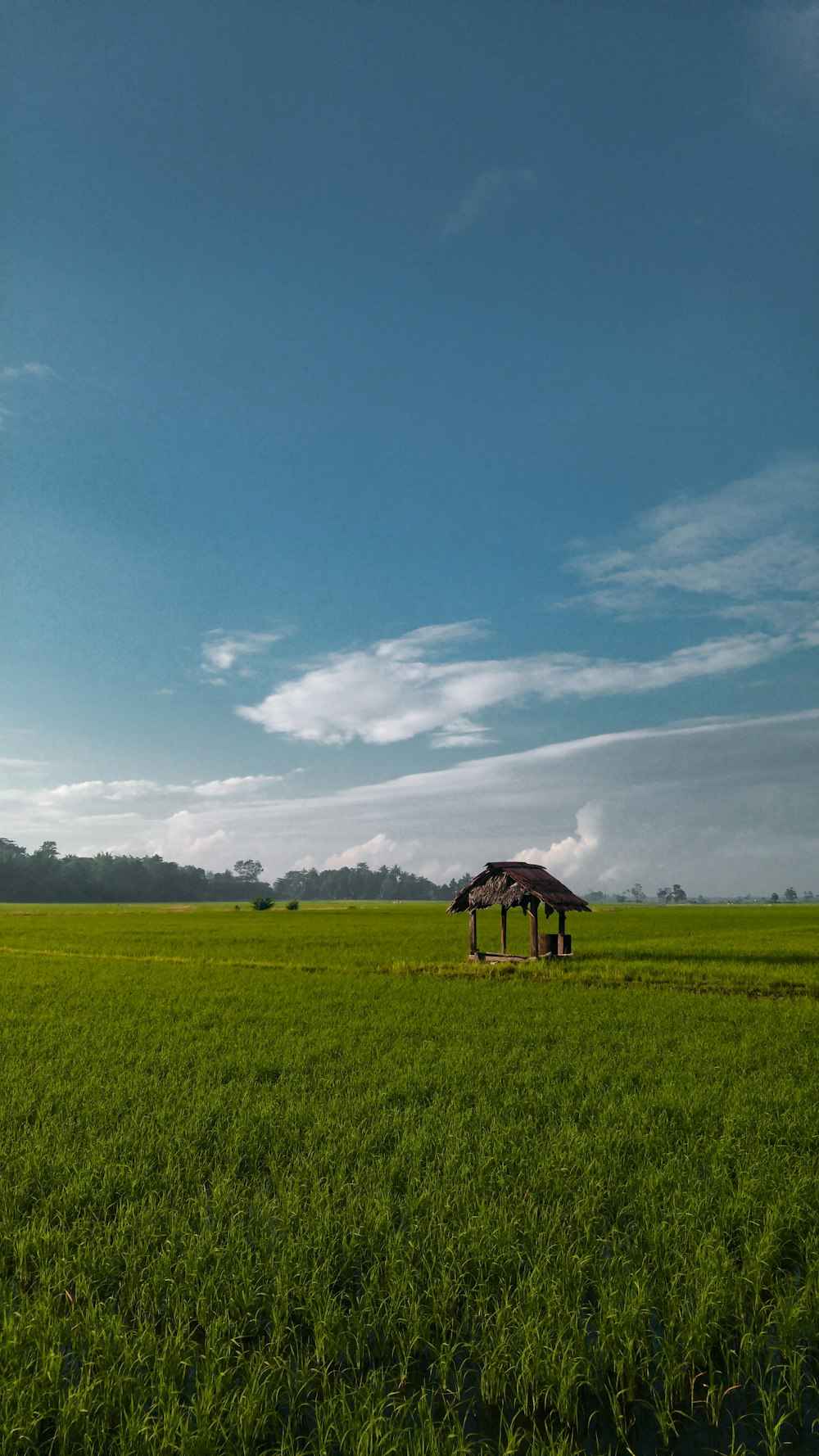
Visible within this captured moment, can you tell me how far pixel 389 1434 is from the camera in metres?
2.95

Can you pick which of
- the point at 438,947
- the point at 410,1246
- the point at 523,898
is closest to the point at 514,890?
the point at 523,898

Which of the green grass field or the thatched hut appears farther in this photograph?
the thatched hut

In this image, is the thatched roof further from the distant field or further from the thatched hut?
the distant field

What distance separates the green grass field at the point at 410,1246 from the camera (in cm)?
326

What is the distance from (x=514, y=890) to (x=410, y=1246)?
1706 cm

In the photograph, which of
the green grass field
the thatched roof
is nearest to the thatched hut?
the thatched roof

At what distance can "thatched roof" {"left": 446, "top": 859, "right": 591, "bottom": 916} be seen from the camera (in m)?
20.5

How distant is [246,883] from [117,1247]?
15872cm

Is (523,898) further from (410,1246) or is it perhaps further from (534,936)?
(410,1246)

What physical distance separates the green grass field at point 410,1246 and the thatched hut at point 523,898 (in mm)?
10015

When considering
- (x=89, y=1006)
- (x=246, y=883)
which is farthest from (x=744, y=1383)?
(x=246, y=883)

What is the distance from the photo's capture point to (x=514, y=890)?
21156mm

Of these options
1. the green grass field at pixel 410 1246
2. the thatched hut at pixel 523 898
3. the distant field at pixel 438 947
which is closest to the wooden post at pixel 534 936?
the thatched hut at pixel 523 898

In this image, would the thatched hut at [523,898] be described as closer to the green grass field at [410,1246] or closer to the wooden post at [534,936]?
the wooden post at [534,936]
